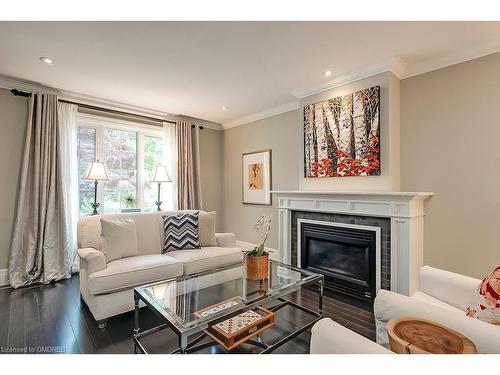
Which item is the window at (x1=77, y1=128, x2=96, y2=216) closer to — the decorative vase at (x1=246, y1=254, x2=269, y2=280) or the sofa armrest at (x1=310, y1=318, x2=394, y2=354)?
the decorative vase at (x1=246, y1=254, x2=269, y2=280)

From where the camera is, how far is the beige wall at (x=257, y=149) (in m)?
3.88

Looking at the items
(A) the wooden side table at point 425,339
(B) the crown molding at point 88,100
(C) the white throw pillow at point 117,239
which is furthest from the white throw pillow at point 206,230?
(A) the wooden side table at point 425,339

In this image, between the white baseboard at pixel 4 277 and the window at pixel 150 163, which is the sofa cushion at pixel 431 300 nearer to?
the window at pixel 150 163

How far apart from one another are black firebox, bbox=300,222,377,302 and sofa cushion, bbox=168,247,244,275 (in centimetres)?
90

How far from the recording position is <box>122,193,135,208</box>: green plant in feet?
13.1

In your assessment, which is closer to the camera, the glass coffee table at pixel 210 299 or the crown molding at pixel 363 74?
the glass coffee table at pixel 210 299

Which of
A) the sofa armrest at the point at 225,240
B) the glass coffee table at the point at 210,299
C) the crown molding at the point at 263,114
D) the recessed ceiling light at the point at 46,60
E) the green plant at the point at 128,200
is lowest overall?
the glass coffee table at the point at 210,299

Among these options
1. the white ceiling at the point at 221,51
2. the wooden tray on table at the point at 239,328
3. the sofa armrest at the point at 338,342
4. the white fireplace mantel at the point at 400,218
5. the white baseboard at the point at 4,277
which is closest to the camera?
the sofa armrest at the point at 338,342

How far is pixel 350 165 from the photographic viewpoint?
9.52 feet

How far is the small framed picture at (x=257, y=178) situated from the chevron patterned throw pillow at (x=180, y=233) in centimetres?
143

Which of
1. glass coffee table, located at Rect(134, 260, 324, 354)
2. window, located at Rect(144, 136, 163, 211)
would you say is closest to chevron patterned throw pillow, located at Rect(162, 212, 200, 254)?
glass coffee table, located at Rect(134, 260, 324, 354)

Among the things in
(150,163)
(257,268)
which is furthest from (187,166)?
(257,268)
